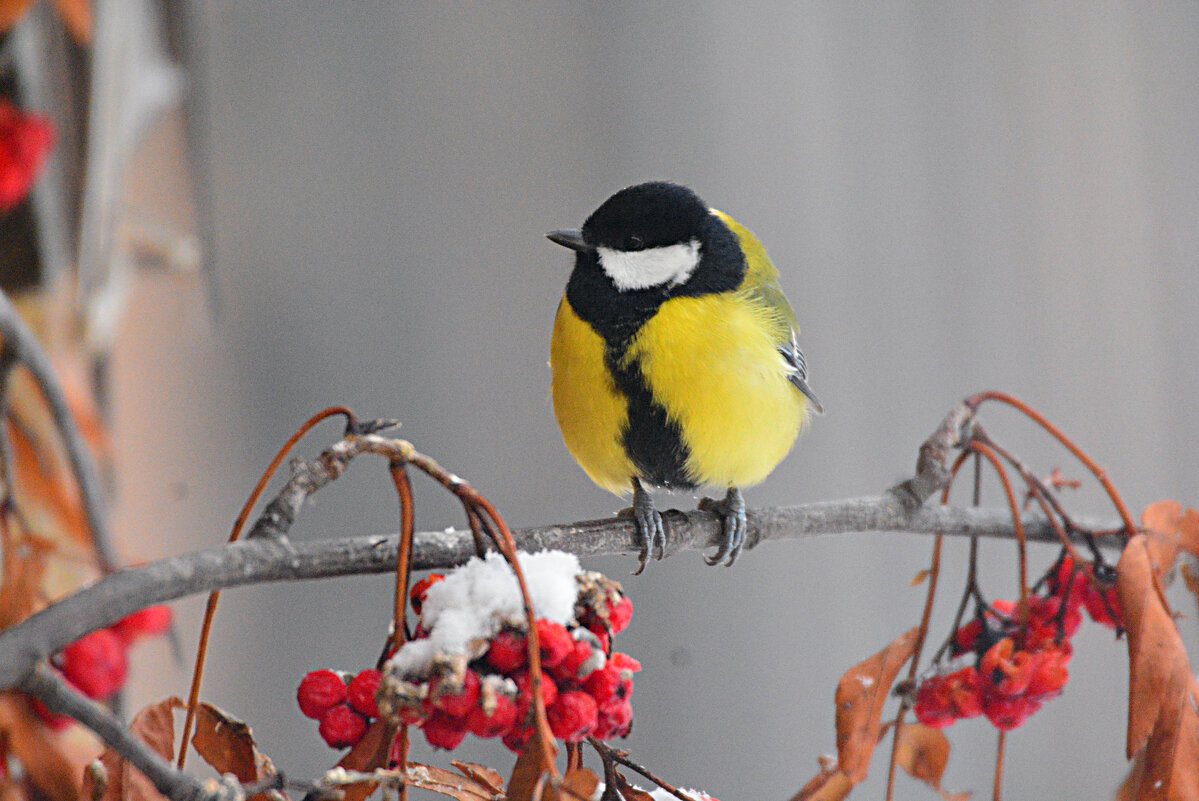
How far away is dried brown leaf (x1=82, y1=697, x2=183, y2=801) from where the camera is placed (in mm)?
286

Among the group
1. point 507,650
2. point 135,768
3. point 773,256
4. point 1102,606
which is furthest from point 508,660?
point 773,256

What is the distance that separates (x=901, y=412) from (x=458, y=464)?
0.60 meters

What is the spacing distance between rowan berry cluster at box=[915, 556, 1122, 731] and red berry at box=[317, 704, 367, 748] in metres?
0.26

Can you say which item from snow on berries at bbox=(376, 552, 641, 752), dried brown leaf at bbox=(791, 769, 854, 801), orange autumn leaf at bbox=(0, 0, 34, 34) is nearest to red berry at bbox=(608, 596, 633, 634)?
snow on berries at bbox=(376, 552, 641, 752)

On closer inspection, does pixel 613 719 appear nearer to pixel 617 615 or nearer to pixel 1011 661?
pixel 617 615

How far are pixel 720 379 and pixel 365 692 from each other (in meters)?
0.30

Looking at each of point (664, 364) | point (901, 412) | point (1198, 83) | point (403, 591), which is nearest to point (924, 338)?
point (901, 412)

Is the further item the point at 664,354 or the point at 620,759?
the point at 664,354

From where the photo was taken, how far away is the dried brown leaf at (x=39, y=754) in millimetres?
363

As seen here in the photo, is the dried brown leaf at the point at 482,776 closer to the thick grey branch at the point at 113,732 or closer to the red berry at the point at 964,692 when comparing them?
the thick grey branch at the point at 113,732

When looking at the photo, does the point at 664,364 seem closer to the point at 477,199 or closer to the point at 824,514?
the point at 824,514

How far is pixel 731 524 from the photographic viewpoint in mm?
543

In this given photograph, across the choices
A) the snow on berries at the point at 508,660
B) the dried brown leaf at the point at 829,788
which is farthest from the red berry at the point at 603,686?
the dried brown leaf at the point at 829,788

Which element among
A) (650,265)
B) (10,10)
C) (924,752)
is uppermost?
(10,10)
